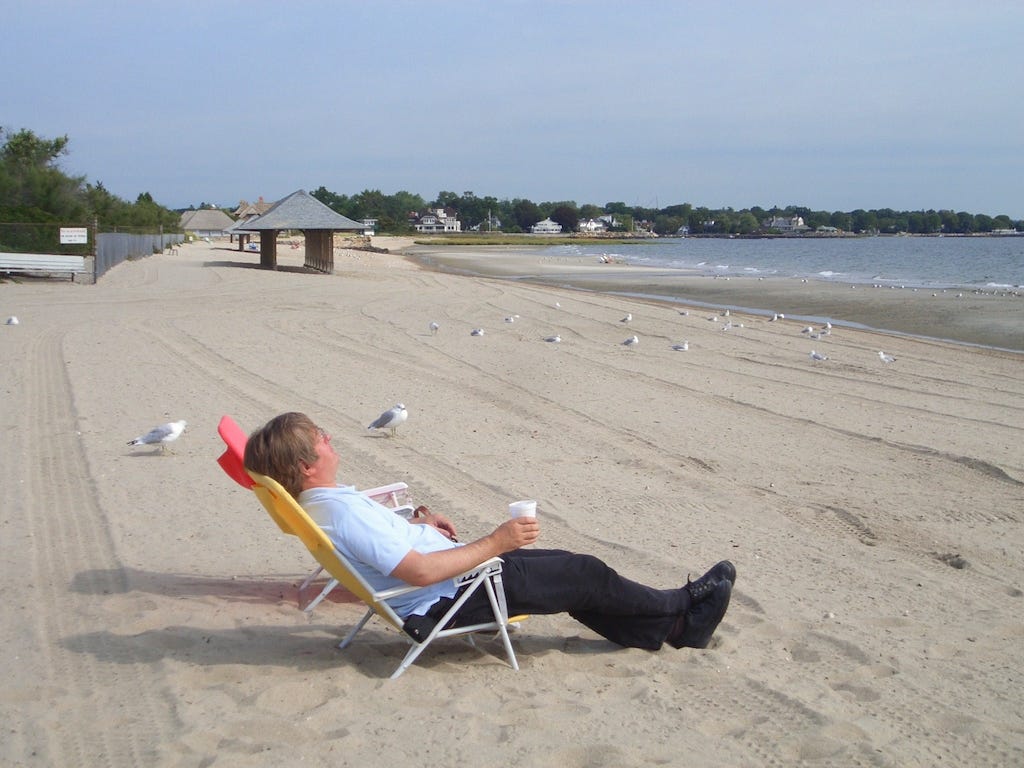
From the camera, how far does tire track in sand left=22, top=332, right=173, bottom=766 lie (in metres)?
3.15

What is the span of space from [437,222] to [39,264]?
447ft

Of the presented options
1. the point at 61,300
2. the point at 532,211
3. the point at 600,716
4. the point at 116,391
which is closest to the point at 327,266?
the point at 61,300

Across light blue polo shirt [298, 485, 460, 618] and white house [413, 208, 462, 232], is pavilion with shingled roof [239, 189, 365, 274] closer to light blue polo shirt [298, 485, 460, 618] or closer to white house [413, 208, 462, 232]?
light blue polo shirt [298, 485, 460, 618]

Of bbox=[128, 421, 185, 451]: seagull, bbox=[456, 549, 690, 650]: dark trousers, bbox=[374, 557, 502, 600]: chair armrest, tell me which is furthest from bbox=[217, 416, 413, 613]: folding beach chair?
bbox=[128, 421, 185, 451]: seagull

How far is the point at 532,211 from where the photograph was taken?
174 m

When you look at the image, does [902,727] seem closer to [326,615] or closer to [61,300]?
[326,615]

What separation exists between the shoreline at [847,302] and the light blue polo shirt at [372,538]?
51.5ft

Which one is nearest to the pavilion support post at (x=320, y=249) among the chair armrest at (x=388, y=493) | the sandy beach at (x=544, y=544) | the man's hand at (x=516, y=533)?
the sandy beach at (x=544, y=544)

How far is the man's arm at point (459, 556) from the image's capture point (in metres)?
3.46

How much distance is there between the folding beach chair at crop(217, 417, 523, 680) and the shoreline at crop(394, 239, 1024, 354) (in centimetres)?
1558

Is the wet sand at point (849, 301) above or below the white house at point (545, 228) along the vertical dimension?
below

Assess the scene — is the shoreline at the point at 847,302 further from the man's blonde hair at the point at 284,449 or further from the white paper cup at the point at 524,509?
the man's blonde hair at the point at 284,449

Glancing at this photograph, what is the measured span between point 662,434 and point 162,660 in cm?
513

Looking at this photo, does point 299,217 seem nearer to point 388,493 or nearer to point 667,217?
point 388,493
